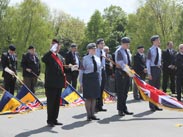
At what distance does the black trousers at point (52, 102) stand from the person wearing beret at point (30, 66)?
15.6ft

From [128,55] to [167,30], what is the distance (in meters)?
33.9

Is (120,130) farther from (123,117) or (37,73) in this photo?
(37,73)

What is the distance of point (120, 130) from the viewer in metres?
8.90

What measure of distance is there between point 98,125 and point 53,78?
1545 mm

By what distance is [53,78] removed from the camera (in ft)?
30.7

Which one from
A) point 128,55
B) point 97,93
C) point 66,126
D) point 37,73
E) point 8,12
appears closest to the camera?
point 66,126

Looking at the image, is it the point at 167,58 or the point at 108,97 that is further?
the point at 167,58

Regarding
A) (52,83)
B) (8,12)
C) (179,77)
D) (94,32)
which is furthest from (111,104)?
(94,32)

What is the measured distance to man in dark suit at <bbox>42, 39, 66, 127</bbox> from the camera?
9.37 metres

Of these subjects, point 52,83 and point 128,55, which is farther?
point 128,55

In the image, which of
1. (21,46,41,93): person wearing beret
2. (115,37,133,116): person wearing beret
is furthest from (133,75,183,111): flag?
(21,46,41,93): person wearing beret

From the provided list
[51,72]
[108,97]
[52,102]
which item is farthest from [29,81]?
[51,72]

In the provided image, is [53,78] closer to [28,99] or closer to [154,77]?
[28,99]

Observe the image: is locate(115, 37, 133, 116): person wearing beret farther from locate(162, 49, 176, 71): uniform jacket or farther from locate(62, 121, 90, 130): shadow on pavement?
locate(162, 49, 176, 71): uniform jacket
